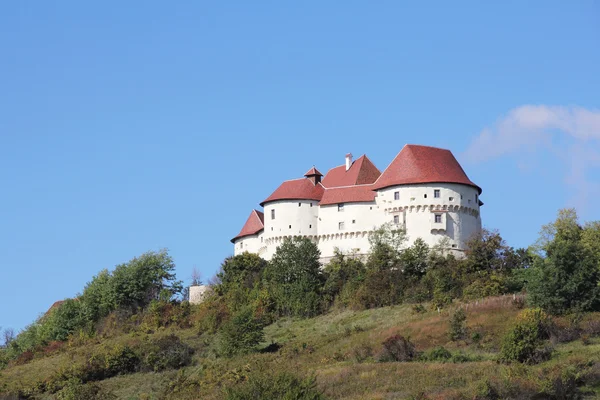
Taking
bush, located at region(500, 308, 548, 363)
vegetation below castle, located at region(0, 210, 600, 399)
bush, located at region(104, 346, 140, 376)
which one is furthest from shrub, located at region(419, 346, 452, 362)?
bush, located at region(104, 346, 140, 376)

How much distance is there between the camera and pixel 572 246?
6175 centimetres

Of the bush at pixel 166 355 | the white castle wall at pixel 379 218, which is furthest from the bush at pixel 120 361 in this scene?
the white castle wall at pixel 379 218

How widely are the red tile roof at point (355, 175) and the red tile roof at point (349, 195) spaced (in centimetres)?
89

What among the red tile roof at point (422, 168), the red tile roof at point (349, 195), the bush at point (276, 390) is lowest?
the bush at point (276, 390)

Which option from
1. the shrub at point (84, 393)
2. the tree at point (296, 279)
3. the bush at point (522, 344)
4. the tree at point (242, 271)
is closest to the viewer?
the bush at point (522, 344)

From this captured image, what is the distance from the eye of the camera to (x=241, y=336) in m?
64.6

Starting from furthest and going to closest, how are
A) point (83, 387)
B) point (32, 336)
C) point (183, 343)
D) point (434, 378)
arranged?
point (32, 336)
point (183, 343)
point (83, 387)
point (434, 378)

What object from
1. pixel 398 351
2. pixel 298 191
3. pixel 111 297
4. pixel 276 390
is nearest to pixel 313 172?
pixel 298 191

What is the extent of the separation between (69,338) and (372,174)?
2473 cm

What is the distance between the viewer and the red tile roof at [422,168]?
77625 millimetres

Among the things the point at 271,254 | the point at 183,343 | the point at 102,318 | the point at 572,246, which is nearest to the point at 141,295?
the point at 102,318

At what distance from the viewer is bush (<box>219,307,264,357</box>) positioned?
210 feet

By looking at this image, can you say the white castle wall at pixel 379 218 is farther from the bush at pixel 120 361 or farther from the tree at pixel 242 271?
the bush at pixel 120 361

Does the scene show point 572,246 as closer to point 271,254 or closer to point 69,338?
point 271,254
